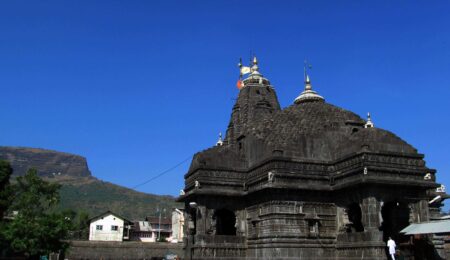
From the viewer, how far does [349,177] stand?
84.7ft

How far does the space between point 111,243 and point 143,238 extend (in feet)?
91.4

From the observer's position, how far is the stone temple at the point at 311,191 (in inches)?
972

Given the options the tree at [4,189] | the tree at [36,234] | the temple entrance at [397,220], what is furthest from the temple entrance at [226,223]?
the tree at [4,189]

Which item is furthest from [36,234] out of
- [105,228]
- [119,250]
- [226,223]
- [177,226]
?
[177,226]

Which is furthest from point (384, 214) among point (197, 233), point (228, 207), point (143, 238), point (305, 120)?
point (143, 238)

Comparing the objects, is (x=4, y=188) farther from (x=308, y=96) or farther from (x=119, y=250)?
(x=308, y=96)

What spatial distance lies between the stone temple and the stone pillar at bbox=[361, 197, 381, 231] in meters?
0.05

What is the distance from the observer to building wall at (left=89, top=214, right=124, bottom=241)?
7012 centimetres

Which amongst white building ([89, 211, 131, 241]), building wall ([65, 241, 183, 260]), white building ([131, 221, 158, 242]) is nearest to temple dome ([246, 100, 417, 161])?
building wall ([65, 241, 183, 260])

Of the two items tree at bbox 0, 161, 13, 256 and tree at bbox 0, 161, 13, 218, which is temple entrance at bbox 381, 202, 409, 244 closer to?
tree at bbox 0, 161, 13, 256

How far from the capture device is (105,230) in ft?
231

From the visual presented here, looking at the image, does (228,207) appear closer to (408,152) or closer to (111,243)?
(408,152)

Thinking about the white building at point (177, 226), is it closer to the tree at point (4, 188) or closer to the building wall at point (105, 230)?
the building wall at point (105, 230)

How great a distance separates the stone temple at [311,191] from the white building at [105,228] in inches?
1672
